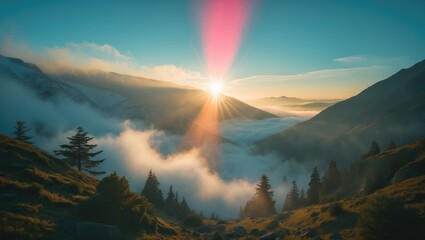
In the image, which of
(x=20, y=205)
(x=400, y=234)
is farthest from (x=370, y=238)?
(x=20, y=205)

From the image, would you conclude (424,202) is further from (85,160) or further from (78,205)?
(85,160)

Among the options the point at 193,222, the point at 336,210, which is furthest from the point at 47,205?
the point at 336,210

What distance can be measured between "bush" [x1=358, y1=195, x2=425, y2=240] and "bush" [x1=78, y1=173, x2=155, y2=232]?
2227 centimetres

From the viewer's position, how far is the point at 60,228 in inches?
930

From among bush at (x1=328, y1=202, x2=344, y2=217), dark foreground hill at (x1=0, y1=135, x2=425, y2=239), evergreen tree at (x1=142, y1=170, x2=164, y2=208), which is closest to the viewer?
dark foreground hill at (x1=0, y1=135, x2=425, y2=239)

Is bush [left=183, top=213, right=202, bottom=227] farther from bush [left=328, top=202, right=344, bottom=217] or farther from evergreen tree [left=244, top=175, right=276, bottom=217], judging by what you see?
bush [left=328, top=202, right=344, bottom=217]

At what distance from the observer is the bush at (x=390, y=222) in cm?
2400

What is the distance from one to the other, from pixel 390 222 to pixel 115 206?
25.0 meters

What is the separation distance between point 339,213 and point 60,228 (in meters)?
38.1

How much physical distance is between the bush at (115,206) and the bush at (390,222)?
2227 centimetres

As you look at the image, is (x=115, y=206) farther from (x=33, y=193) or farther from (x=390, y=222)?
(x=390, y=222)

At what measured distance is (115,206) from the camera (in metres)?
28.1

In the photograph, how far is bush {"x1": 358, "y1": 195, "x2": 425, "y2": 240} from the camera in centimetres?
2400

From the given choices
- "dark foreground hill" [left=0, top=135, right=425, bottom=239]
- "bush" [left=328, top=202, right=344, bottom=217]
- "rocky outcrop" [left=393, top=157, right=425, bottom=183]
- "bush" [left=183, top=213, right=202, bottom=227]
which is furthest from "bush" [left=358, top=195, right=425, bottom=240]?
"bush" [left=183, top=213, right=202, bottom=227]
